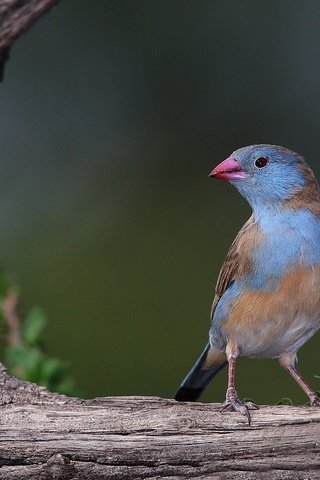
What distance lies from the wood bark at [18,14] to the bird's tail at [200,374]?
1.71 meters

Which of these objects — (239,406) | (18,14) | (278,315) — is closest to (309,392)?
(278,315)

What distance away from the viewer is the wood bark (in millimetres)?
5078

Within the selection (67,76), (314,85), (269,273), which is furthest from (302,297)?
(67,76)

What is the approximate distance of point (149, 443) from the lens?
176 inches

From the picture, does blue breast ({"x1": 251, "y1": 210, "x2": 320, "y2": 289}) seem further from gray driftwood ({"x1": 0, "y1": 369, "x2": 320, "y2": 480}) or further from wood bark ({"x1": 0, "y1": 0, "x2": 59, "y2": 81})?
wood bark ({"x1": 0, "y1": 0, "x2": 59, "y2": 81})

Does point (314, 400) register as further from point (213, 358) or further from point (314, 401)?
point (213, 358)

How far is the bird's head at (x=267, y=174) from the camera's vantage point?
17.0ft

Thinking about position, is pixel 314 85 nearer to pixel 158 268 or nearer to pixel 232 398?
pixel 158 268

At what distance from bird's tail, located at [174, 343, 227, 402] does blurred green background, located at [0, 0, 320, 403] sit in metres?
2.11

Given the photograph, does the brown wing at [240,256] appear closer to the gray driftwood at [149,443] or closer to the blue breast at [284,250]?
A: the blue breast at [284,250]

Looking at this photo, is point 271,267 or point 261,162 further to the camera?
point 261,162

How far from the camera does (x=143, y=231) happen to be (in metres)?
8.46

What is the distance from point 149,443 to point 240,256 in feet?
3.35

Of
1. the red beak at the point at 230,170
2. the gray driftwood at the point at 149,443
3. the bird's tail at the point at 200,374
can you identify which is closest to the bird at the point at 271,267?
the red beak at the point at 230,170
